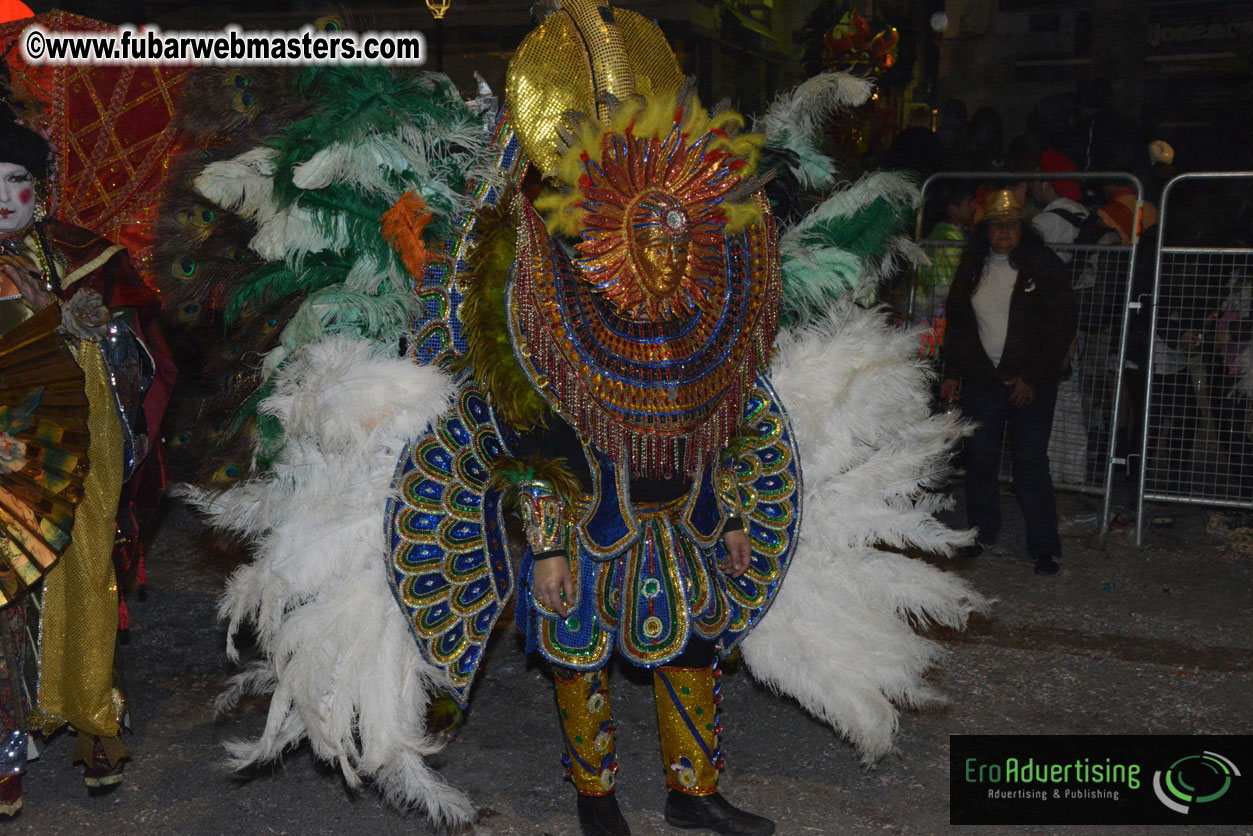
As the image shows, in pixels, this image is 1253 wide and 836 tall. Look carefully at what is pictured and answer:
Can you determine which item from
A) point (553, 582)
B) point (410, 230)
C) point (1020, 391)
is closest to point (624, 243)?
point (410, 230)

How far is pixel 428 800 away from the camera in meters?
3.11

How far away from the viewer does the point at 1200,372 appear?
661 cm

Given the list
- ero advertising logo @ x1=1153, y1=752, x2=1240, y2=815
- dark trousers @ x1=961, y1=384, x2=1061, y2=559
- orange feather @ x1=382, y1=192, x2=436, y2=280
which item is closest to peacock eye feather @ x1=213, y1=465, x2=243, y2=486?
orange feather @ x1=382, y1=192, x2=436, y2=280

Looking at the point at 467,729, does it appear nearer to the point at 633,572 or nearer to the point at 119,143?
the point at 633,572

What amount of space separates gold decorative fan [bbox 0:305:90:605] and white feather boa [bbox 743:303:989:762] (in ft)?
7.09

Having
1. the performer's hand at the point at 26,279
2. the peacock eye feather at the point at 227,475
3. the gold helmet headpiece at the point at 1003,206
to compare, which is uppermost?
the gold helmet headpiece at the point at 1003,206

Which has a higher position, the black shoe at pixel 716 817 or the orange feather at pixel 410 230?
the orange feather at pixel 410 230

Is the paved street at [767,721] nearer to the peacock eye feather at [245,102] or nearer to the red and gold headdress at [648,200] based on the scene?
the peacock eye feather at [245,102]

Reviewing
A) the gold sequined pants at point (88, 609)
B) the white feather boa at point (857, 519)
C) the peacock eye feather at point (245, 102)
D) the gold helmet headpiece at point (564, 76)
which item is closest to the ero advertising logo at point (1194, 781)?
the white feather boa at point (857, 519)

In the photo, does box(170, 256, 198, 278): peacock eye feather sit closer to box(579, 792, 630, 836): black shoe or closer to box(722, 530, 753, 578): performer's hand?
box(722, 530, 753, 578): performer's hand

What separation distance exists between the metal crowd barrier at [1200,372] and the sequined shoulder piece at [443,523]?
15.1 ft

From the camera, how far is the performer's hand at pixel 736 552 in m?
3.22

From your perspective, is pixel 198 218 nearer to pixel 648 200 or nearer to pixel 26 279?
pixel 26 279

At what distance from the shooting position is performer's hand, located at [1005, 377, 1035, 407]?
A: 5.71 meters
